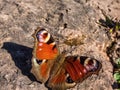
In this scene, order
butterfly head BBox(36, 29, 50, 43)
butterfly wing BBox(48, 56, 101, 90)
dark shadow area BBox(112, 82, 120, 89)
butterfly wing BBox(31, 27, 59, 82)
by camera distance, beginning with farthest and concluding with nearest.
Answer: dark shadow area BBox(112, 82, 120, 89), butterfly head BBox(36, 29, 50, 43), butterfly wing BBox(31, 27, 59, 82), butterfly wing BBox(48, 56, 101, 90)

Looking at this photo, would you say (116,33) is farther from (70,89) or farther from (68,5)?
(70,89)

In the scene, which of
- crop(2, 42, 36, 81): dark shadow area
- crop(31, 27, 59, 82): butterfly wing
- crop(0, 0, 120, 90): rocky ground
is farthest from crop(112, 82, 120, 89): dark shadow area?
crop(2, 42, 36, 81): dark shadow area

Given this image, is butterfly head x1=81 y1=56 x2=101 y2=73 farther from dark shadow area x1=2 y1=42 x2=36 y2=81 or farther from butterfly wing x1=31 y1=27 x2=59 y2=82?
dark shadow area x1=2 y1=42 x2=36 y2=81

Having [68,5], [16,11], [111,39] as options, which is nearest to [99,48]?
[111,39]

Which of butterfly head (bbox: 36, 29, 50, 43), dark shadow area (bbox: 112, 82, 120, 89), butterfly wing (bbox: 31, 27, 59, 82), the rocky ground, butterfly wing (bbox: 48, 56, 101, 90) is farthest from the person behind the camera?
dark shadow area (bbox: 112, 82, 120, 89)

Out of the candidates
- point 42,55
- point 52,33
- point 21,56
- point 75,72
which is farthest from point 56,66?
point 52,33

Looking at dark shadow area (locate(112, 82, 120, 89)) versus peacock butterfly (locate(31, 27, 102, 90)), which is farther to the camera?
dark shadow area (locate(112, 82, 120, 89))

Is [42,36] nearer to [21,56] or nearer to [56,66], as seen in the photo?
[56,66]

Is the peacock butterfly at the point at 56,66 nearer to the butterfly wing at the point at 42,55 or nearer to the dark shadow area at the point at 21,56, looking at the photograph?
the butterfly wing at the point at 42,55
